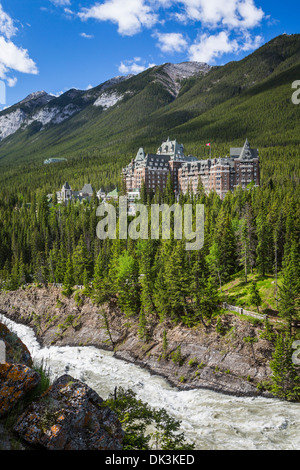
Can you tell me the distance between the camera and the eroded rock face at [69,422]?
11.2 meters

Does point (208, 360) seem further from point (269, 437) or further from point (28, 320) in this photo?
point (28, 320)

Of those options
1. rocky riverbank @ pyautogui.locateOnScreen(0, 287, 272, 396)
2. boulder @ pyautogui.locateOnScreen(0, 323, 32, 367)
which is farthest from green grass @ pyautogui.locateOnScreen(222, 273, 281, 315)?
boulder @ pyautogui.locateOnScreen(0, 323, 32, 367)

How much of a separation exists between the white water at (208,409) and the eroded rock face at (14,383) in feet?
35.7

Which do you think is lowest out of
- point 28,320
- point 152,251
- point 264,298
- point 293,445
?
point 28,320

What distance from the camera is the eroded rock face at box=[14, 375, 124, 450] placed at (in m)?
11.2

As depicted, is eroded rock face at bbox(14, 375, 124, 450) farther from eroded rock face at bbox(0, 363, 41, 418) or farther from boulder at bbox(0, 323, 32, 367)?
boulder at bbox(0, 323, 32, 367)

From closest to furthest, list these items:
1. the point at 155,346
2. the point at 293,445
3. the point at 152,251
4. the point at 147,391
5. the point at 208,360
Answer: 1. the point at 293,445
2. the point at 147,391
3. the point at 208,360
4. the point at 155,346
5. the point at 152,251

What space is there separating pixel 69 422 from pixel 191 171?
538 feet

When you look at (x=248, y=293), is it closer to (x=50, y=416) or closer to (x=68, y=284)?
(x=68, y=284)

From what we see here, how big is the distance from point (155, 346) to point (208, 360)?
11.1 m

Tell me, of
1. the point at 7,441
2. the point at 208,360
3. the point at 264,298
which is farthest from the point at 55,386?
the point at 264,298

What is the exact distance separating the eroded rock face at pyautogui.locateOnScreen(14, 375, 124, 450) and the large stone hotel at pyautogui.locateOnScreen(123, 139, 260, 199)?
14200 cm

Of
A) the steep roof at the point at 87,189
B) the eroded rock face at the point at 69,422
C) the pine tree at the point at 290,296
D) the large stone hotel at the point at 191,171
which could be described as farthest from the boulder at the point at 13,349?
the steep roof at the point at 87,189

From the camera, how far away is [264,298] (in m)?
58.9
